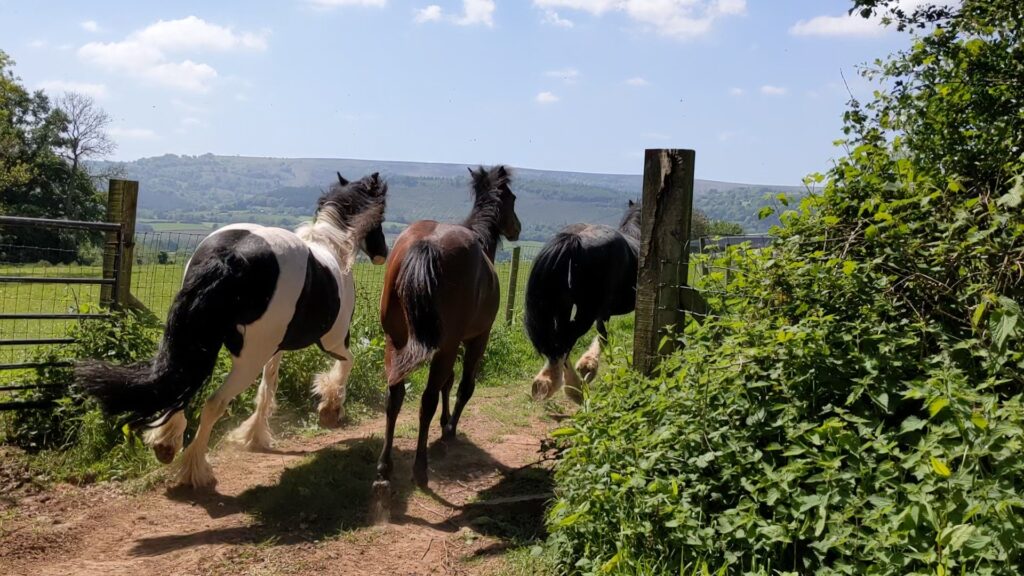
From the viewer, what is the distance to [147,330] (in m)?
6.01

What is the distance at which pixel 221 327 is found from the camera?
4445 mm

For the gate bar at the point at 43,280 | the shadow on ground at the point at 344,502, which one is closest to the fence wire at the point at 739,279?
the shadow on ground at the point at 344,502

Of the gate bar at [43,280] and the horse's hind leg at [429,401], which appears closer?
the horse's hind leg at [429,401]

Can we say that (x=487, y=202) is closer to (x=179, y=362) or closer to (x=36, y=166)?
(x=179, y=362)

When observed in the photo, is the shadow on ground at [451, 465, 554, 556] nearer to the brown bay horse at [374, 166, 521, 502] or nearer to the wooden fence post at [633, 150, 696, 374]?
the brown bay horse at [374, 166, 521, 502]

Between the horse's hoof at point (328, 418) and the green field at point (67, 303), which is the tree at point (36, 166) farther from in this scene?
the horse's hoof at point (328, 418)

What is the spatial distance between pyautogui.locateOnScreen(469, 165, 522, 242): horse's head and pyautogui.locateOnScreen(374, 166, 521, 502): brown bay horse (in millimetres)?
A: 989

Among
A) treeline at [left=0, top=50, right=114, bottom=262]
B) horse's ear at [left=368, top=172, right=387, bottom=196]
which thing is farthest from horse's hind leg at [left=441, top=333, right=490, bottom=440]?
treeline at [left=0, top=50, right=114, bottom=262]

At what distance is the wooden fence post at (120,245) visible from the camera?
5992mm

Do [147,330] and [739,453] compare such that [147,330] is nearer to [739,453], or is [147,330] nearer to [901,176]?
[739,453]

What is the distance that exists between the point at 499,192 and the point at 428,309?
2.17m

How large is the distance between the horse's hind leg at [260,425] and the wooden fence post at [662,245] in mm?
3136

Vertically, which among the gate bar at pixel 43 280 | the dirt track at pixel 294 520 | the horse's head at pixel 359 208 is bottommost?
the dirt track at pixel 294 520

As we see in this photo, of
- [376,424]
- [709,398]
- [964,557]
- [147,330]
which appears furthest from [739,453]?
[147,330]
